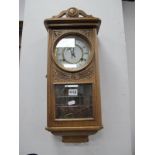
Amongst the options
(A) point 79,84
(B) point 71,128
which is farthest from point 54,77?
(B) point 71,128

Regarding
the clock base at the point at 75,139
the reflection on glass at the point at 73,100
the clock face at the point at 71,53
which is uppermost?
the clock face at the point at 71,53

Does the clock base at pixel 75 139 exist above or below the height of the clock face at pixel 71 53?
below

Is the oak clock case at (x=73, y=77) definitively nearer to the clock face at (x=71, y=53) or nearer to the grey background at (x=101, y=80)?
the clock face at (x=71, y=53)

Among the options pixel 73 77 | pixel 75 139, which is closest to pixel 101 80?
pixel 73 77

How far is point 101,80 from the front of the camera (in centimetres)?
135

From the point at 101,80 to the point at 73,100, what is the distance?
0.78 feet

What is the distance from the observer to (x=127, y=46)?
149 centimetres

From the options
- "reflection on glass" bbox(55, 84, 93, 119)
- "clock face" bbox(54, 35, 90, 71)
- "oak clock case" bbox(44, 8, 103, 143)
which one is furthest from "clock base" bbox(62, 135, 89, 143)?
"clock face" bbox(54, 35, 90, 71)

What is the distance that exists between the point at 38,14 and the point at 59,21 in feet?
0.81

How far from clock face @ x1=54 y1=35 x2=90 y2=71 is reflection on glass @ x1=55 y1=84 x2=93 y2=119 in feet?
0.36

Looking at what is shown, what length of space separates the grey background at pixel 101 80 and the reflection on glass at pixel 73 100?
0.57 feet

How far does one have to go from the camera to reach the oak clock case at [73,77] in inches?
46.2

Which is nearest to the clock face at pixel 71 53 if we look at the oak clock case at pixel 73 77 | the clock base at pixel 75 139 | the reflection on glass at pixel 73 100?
the oak clock case at pixel 73 77
